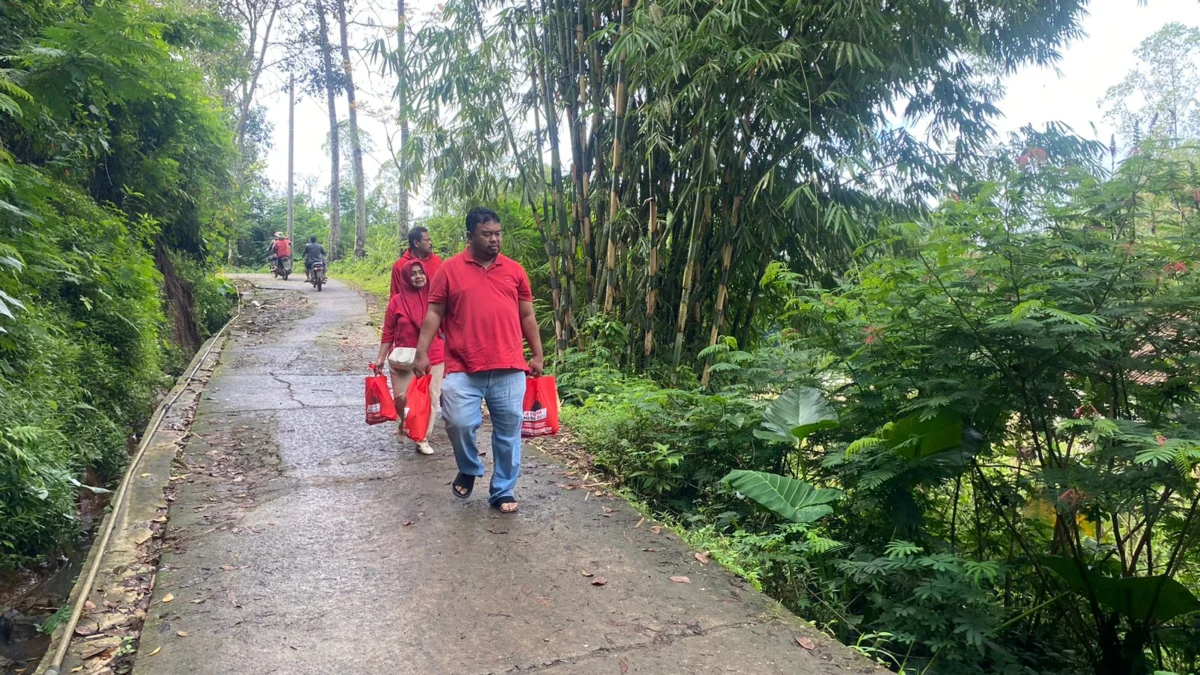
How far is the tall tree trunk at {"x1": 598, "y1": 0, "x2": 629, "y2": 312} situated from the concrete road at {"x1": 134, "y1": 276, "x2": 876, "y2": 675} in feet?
7.54

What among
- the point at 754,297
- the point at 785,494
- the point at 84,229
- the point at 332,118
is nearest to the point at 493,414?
the point at 785,494

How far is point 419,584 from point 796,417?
6.76 feet

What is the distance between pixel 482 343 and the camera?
3.84m

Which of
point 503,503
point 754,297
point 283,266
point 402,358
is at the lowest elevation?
point 503,503

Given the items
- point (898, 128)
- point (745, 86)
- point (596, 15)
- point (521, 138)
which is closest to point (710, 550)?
point (745, 86)

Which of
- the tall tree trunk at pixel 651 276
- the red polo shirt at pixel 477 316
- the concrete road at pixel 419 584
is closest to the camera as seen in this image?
the concrete road at pixel 419 584

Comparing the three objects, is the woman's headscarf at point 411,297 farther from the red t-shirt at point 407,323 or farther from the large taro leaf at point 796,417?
the large taro leaf at point 796,417

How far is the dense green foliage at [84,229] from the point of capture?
392 centimetres

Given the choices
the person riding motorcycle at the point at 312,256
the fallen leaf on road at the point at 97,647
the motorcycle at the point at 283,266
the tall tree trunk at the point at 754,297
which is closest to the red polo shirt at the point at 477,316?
the fallen leaf on road at the point at 97,647

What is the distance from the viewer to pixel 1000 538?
397 cm

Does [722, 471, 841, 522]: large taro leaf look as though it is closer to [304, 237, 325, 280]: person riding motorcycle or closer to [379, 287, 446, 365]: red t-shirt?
[379, 287, 446, 365]: red t-shirt

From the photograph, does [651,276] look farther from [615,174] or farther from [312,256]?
[312,256]

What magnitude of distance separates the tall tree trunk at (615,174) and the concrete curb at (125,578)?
3.65m

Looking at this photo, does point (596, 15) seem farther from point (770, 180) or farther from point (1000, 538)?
point (1000, 538)
